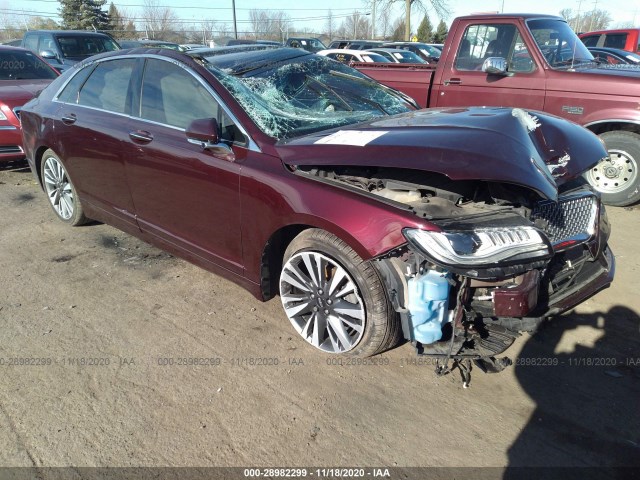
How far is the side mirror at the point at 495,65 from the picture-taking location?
5484mm

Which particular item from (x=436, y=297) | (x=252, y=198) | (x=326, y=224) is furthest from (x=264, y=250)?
(x=436, y=297)

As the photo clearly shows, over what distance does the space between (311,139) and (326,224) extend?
0.59m

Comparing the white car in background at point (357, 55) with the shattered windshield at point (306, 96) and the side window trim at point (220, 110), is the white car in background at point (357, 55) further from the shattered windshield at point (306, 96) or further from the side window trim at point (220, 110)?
the side window trim at point (220, 110)

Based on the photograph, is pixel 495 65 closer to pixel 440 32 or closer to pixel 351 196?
pixel 351 196

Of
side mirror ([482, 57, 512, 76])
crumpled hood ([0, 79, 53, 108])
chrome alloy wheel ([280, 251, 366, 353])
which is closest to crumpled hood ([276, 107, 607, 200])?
chrome alloy wheel ([280, 251, 366, 353])

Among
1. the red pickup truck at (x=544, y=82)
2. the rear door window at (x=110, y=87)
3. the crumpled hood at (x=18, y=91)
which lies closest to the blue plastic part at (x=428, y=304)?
the rear door window at (x=110, y=87)

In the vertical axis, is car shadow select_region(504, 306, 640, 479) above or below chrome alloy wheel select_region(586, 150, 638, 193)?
below

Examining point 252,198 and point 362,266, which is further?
point 252,198

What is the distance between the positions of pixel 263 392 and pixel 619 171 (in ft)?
15.8

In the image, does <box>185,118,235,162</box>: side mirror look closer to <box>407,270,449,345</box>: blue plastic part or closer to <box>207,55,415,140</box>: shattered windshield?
<box>207,55,415,140</box>: shattered windshield

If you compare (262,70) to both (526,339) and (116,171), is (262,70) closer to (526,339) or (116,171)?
(116,171)

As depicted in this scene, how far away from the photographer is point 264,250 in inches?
124

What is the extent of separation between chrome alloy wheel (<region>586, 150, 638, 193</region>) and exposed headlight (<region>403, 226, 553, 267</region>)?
3586 mm

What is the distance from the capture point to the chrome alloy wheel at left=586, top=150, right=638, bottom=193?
17.9ft
